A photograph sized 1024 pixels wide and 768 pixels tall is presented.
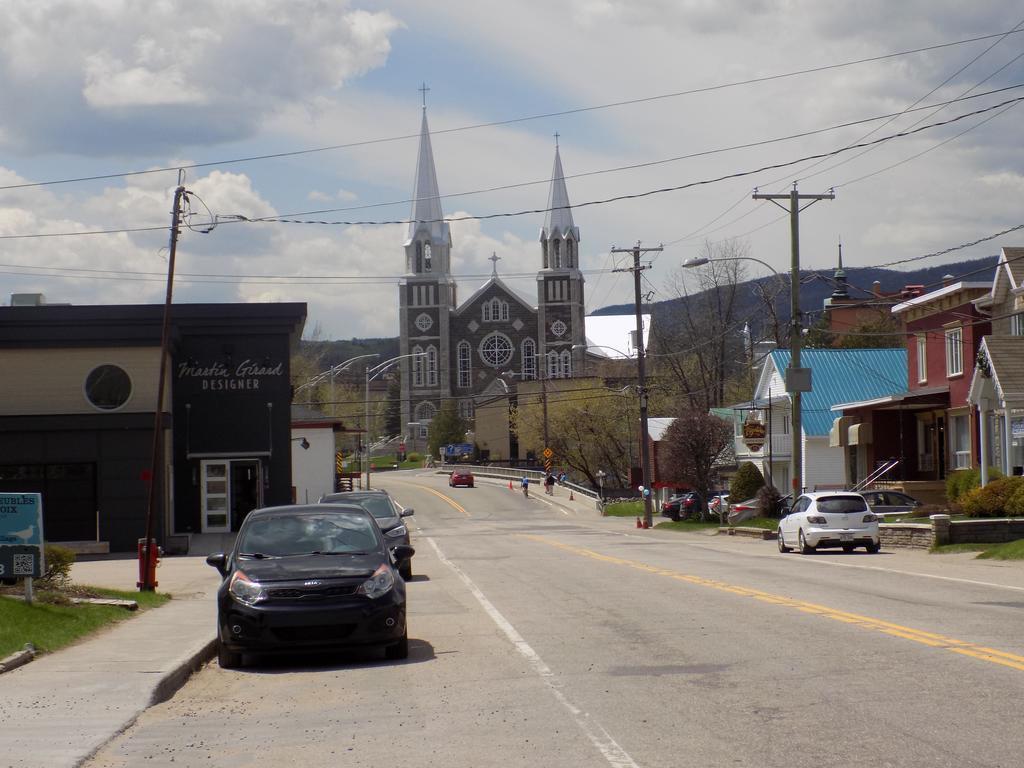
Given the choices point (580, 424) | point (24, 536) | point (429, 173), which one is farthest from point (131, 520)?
point (429, 173)

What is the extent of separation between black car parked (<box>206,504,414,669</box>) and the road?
12.0 inches

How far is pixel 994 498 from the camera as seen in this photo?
2988cm

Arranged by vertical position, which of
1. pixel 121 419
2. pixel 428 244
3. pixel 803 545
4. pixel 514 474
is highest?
pixel 428 244

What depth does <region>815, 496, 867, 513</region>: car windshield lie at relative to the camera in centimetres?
2950

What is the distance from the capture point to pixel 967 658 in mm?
11070

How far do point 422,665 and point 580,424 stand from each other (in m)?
80.1

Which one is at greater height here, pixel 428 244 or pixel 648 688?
pixel 428 244

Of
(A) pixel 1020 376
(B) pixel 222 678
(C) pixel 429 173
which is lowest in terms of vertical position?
(B) pixel 222 678

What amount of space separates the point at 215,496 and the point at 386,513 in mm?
17638

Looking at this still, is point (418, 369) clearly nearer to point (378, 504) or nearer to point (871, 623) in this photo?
point (378, 504)

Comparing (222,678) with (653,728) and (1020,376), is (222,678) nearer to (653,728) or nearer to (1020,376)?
(653,728)

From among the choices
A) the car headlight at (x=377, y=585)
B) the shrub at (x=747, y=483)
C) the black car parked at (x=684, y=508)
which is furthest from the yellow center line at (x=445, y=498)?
the car headlight at (x=377, y=585)

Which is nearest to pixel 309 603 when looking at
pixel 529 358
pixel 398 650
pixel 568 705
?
pixel 398 650

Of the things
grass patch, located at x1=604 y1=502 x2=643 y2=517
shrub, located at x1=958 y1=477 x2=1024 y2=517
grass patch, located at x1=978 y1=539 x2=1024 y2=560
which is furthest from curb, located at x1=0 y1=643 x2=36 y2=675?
grass patch, located at x1=604 y1=502 x2=643 y2=517
